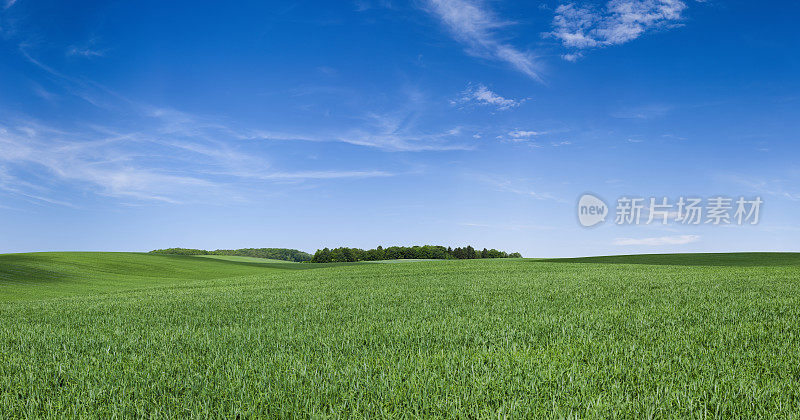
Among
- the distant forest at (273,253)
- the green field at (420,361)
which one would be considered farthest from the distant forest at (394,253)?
the green field at (420,361)

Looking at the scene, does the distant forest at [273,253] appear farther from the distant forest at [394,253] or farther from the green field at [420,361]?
the green field at [420,361]

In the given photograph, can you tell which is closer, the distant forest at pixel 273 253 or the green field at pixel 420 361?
the green field at pixel 420 361

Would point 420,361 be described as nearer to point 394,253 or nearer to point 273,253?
point 394,253

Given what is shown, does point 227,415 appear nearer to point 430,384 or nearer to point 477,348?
point 430,384

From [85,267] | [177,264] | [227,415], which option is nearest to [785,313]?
[227,415]

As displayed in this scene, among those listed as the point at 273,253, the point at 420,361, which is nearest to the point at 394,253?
the point at 273,253

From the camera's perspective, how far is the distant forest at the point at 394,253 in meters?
78.2

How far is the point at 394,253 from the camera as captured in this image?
80.9 metres

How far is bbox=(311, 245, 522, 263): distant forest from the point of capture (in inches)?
3078

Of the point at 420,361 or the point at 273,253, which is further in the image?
the point at 273,253

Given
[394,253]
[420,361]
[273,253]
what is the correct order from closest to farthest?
1. [420,361]
2. [394,253]
3. [273,253]

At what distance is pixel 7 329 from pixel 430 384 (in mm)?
8332

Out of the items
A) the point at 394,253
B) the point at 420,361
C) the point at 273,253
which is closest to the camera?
the point at 420,361

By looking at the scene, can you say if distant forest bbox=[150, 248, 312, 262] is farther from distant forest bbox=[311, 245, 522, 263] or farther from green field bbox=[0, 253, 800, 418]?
green field bbox=[0, 253, 800, 418]
